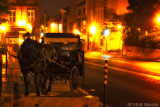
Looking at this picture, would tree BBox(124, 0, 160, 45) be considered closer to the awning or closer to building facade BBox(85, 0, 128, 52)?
building facade BBox(85, 0, 128, 52)

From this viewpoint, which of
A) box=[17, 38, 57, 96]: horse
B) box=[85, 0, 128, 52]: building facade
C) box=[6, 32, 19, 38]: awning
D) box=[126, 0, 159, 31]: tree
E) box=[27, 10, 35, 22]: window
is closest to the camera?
box=[17, 38, 57, 96]: horse

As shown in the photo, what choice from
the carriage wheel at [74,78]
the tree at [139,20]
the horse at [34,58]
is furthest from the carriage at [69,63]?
the tree at [139,20]

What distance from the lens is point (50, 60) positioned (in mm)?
10961

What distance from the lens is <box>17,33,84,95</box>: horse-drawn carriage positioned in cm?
1038

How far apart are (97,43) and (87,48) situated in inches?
290

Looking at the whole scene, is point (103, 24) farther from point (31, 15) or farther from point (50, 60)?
point (50, 60)

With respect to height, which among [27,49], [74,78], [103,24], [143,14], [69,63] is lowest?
[74,78]

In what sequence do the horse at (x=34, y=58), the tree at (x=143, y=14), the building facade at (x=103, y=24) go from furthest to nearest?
1. the building facade at (x=103, y=24)
2. the tree at (x=143, y=14)
3. the horse at (x=34, y=58)

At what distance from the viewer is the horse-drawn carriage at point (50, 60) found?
10.4 meters

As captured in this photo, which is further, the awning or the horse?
the awning

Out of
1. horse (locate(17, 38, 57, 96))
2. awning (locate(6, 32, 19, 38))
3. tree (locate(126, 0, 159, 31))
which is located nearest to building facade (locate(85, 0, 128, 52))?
tree (locate(126, 0, 159, 31))

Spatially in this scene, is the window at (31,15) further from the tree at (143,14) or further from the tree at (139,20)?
the tree at (143,14)

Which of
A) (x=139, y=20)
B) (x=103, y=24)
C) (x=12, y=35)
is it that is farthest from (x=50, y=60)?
(x=103, y=24)

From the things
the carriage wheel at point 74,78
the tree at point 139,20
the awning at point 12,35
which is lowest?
the carriage wheel at point 74,78
